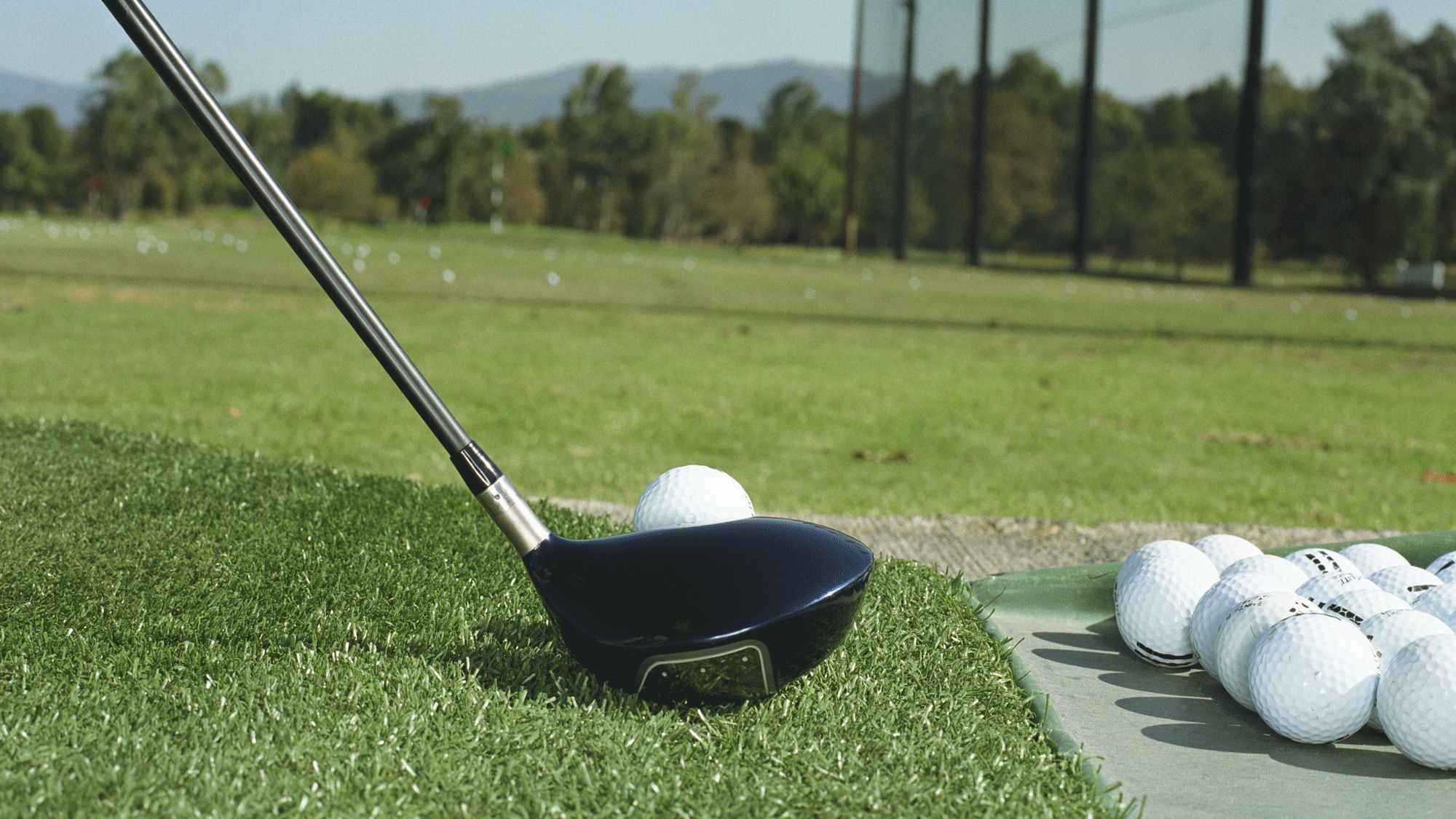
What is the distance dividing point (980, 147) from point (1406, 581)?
26.7m

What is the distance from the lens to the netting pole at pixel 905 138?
31.4m

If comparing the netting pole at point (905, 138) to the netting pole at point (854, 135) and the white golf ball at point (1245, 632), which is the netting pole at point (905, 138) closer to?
the netting pole at point (854, 135)

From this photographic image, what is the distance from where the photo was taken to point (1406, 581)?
3008mm

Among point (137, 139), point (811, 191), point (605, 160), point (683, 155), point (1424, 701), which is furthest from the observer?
point (605, 160)

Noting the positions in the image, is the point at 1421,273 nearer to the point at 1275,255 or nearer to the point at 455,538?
the point at 1275,255

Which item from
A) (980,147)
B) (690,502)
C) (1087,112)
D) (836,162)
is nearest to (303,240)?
(690,502)

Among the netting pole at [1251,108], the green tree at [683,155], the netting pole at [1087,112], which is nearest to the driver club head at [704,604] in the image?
the netting pole at [1251,108]

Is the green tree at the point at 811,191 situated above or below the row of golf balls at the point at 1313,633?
above

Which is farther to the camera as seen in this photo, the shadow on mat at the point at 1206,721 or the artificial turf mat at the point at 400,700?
the shadow on mat at the point at 1206,721

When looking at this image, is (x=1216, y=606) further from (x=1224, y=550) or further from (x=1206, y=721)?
(x=1224, y=550)

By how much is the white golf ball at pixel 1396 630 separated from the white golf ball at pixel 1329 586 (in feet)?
0.76

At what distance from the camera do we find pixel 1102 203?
33375mm

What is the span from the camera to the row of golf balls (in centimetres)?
231

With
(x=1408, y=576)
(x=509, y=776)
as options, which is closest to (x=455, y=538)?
(x=509, y=776)
